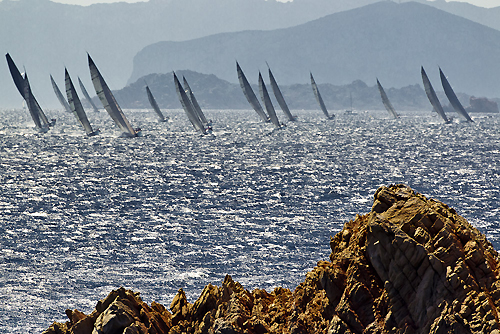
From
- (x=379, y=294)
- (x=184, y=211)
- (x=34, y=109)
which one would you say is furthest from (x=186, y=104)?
(x=379, y=294)

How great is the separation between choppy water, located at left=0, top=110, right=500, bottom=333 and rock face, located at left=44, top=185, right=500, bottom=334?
7120 mm

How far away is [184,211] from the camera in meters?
42.2

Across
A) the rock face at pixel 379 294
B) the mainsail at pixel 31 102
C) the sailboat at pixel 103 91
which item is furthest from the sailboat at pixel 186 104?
the rock face at pixel 379 294

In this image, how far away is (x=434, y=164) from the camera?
68938mm

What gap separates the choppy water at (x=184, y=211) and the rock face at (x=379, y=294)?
7120 mm

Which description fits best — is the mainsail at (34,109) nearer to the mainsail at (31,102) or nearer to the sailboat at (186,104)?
the mainsail at (31,102)

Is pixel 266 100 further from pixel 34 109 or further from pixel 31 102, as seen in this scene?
pixel 34 109

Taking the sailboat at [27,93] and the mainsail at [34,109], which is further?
the mainsail at [34,109]

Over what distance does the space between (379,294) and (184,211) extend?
95.4 ft

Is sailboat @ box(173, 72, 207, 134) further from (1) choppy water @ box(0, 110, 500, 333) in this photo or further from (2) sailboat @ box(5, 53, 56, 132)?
(2) sailboat @ box(5, 53, 56, 132)

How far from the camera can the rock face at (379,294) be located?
13.4m

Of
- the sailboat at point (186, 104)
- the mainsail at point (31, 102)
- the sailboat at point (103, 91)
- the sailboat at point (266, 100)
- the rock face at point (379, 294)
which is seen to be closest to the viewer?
the rock face at point (379, 294)

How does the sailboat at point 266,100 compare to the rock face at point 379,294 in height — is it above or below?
above

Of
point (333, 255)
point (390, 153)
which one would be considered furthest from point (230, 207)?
point (390, 153)
